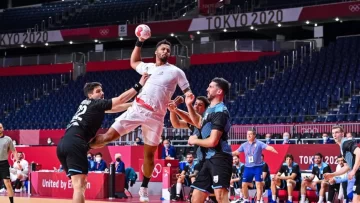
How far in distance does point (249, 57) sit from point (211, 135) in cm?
2767

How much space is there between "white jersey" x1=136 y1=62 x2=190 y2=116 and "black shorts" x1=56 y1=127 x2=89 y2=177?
1.29m

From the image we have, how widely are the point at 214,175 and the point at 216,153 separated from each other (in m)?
0.35

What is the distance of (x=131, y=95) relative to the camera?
11.3 meters

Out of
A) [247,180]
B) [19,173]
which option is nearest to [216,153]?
[247,180]

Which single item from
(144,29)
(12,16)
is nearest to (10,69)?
(12,16)

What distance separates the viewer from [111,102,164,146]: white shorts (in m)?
11.4

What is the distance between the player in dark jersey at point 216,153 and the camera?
10477mm

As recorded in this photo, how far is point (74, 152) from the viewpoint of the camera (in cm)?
1164

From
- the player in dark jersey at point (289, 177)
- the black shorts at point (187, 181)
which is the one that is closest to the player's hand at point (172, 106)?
the player in dark jersey at point (289, 177)

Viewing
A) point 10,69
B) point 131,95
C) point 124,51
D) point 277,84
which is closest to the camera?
point 131,95

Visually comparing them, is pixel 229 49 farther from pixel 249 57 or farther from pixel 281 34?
pixel 281 34

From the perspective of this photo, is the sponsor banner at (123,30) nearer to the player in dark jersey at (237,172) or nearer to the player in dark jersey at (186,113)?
the player in dark jersey at (237,172)

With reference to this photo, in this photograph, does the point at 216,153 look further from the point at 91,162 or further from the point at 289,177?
the point at 91,162

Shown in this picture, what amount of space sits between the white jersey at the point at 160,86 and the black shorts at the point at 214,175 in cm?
134
